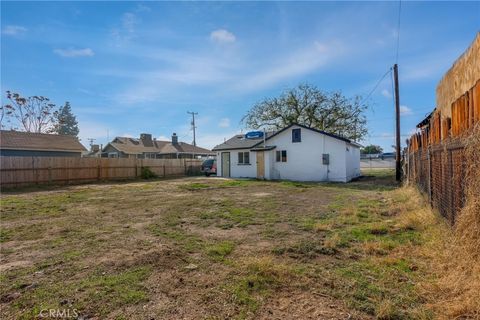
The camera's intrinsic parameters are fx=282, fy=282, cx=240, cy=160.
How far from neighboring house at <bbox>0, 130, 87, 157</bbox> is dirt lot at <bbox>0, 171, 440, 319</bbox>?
1966cm

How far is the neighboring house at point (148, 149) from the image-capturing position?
37.4 metres

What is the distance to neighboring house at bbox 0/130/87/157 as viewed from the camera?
2236cm

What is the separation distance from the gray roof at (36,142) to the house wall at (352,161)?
2425cm

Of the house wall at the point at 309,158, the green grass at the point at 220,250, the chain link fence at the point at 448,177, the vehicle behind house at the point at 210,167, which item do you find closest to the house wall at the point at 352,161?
the house wall at the point at 309,158

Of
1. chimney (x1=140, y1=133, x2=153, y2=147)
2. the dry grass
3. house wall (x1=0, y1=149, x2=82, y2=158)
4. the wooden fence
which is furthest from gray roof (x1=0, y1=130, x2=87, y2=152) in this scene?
the dry grass

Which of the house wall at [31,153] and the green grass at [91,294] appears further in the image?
the house wall at [31,153]

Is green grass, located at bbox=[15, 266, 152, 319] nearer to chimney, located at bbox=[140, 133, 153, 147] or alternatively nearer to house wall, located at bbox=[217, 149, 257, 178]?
house wall, located at bbox=[217, 149, 257, 178]

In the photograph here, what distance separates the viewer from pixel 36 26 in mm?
8992

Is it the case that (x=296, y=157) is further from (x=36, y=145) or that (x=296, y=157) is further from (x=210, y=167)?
(x=36, y=145)

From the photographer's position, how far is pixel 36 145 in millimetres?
24016

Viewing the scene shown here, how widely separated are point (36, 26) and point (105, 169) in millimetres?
13283

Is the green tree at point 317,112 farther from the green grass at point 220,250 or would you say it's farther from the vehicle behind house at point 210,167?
the green grass at point 220,250

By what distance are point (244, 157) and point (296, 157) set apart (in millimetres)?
4554

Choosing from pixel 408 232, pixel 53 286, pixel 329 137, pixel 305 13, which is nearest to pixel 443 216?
pixel 408 232
